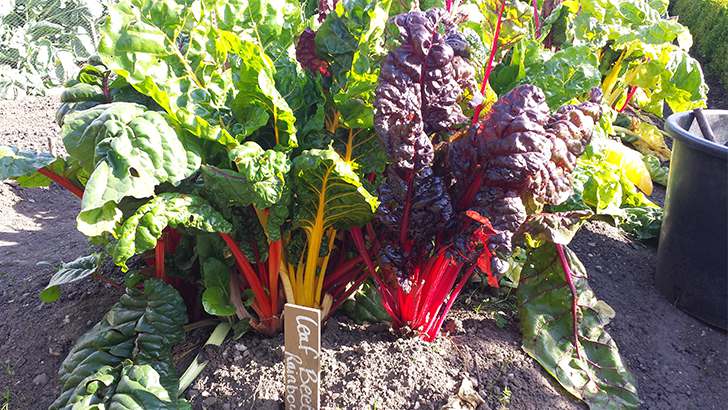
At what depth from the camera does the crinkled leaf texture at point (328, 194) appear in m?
1.83

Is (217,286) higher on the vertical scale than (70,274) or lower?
higher

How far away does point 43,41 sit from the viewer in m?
6.54

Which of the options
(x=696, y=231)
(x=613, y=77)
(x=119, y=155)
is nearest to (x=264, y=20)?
(x=119, y=155)

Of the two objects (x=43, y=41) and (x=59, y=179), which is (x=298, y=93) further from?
(x=43, y=41)

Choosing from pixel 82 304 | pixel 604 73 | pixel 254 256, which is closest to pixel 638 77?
pixel 604 73

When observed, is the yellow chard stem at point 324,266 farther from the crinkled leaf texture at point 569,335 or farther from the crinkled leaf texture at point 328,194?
the crinkled leaf texture at point 569,335

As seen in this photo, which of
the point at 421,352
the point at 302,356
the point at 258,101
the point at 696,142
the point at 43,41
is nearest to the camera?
the point at 302,356

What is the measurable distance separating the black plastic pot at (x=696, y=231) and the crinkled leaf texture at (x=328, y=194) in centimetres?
157

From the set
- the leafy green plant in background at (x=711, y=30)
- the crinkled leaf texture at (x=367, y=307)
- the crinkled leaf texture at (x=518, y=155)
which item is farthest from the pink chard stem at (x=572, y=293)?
the leafy green plant in background at (x=711, y=30)

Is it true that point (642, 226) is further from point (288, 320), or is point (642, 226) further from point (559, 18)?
point (288, 320)

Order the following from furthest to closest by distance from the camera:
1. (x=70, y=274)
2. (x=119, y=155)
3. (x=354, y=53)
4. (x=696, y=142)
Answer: (x=696, y=142) < (x=70, y=274) < (x=354, y=53) < (x=119, y=155)

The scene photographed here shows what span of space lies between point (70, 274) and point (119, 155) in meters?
0.93

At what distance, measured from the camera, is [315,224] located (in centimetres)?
210

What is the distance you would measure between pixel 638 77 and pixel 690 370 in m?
2.02
